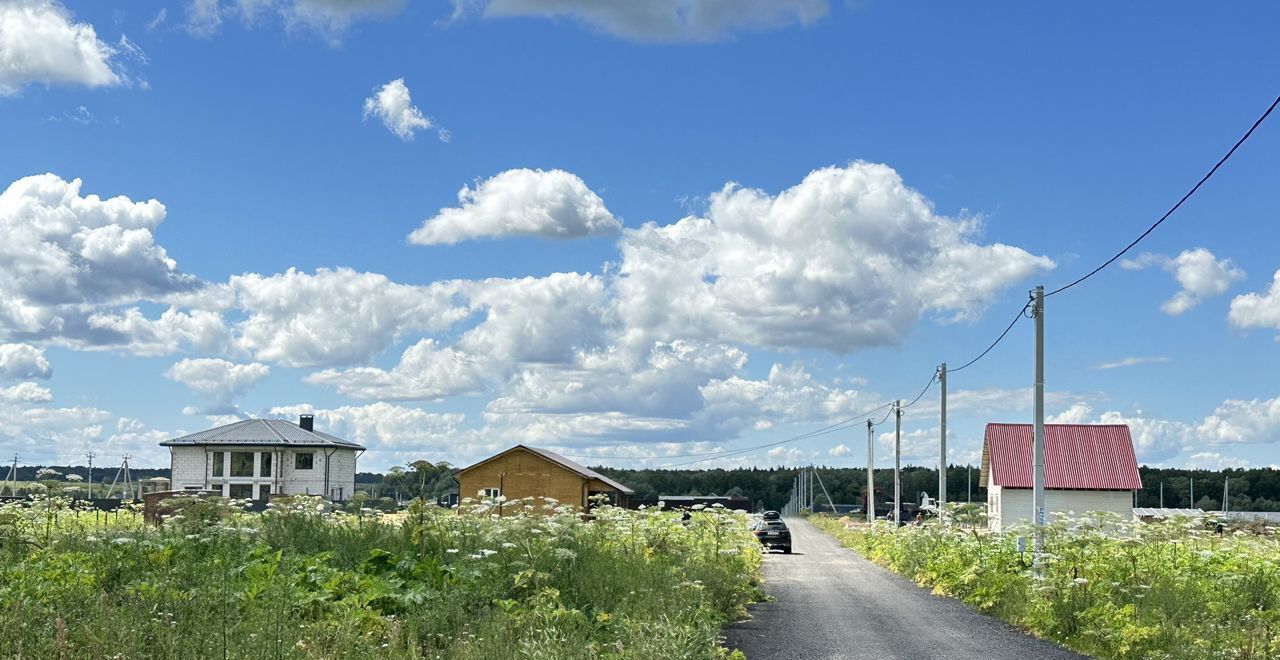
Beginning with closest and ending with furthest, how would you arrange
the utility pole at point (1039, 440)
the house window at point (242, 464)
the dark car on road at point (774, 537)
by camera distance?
the utility pole at point (1039, 440) < the dark car on road at point (774, 537) < the house window at point (242, 464)

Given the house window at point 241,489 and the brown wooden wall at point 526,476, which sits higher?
the brown wooden wall at point 526,476

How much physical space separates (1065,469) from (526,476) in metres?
25.7

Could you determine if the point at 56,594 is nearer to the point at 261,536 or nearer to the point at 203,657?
the point at 203,657

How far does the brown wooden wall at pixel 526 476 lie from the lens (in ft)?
176

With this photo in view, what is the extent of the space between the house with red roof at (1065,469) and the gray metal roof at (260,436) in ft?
140

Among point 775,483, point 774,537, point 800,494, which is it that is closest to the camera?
point 774,537

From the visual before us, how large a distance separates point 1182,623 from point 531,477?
40.9 m

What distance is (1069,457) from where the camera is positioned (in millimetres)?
54875

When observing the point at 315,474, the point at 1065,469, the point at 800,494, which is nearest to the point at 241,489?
the point at 315,474

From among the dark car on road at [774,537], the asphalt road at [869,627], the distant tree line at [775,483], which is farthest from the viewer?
the distant tree line at [775,483]

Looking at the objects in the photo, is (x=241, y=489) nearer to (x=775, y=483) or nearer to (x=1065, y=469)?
(x=1065, y=469)

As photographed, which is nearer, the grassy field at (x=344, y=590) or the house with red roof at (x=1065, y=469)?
the grassy field at (x=344, y=590)

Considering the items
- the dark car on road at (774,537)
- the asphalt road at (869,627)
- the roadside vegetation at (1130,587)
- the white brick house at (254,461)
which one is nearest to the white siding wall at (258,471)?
the white brick house at (254,461)

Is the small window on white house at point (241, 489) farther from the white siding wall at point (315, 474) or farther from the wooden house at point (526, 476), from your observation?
the wooden house at point (526, 476)
